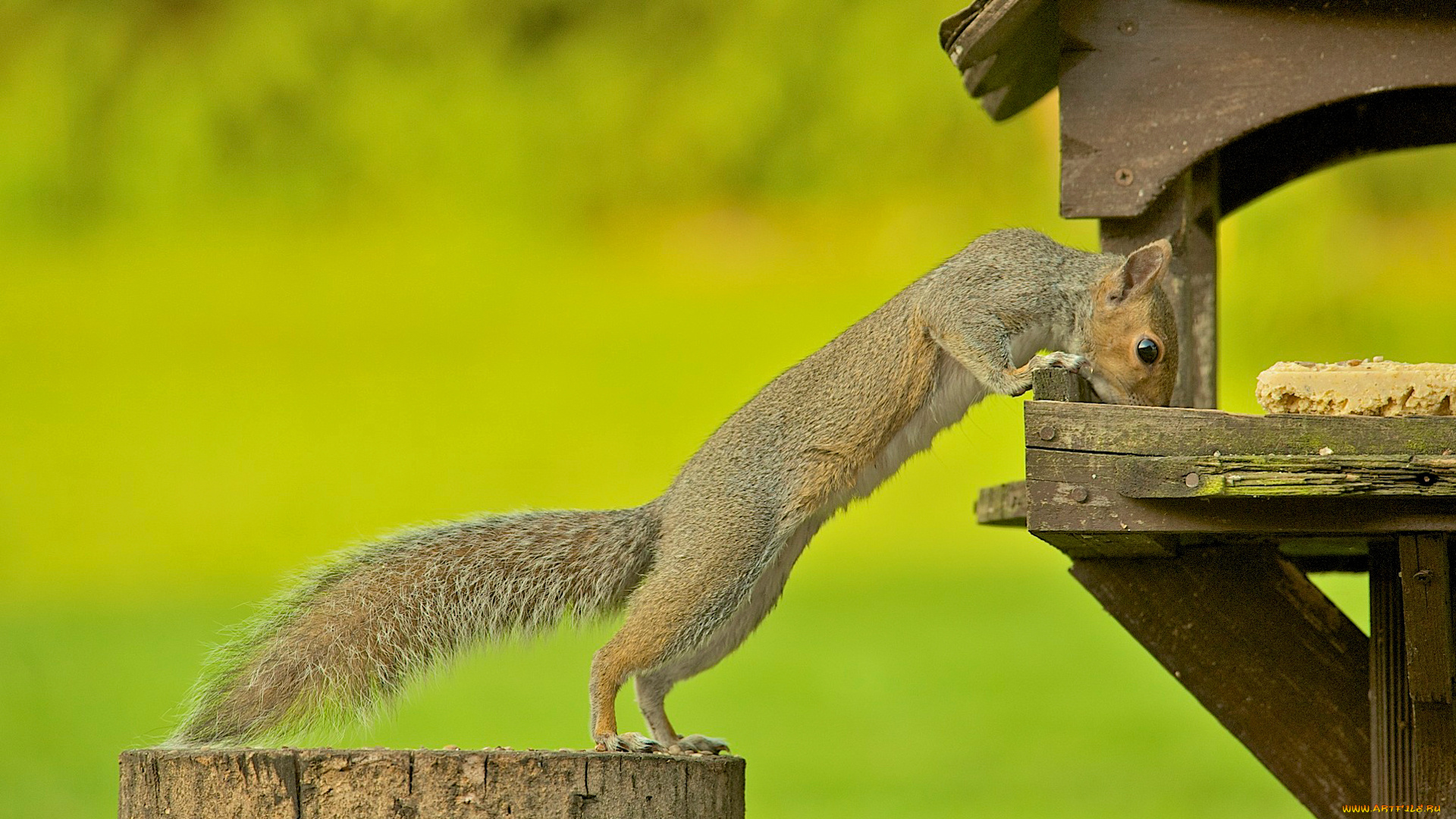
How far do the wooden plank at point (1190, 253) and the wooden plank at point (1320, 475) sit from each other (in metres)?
0.57

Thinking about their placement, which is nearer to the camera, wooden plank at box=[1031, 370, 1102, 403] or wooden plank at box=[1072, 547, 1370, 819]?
wooden plank at box=[1031, 370, 1102, 403]

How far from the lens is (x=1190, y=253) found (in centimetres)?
195

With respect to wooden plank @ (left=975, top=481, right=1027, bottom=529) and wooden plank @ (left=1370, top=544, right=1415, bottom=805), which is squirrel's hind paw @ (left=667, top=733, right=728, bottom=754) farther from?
wooden plank @ (left=1370, top=544, right=1415, bottom=805)

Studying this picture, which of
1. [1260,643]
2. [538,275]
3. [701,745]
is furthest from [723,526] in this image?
[538,275]

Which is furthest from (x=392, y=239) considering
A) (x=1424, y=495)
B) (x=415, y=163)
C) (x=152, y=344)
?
(x=1424, y=495)

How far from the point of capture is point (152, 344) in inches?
175

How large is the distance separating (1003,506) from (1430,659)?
0.52 metres

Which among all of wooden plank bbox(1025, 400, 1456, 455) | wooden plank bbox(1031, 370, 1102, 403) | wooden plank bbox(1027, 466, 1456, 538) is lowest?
wooden plank bbox(1027, 466, 1456, 538)

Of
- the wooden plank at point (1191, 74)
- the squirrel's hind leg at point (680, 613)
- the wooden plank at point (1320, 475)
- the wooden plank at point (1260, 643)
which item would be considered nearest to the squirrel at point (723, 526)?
the squirrel's hind leg at point (680, 613)

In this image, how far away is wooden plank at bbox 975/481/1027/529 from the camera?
1854mm

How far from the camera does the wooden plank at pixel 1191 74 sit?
173 centimetres

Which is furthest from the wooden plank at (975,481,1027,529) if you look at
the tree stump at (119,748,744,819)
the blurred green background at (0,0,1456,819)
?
the blurred green background at (0,0,1456,819)

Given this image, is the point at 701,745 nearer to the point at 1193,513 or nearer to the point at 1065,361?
the point at 1065,361

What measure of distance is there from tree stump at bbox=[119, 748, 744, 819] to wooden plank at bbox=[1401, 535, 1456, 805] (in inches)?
28.3
